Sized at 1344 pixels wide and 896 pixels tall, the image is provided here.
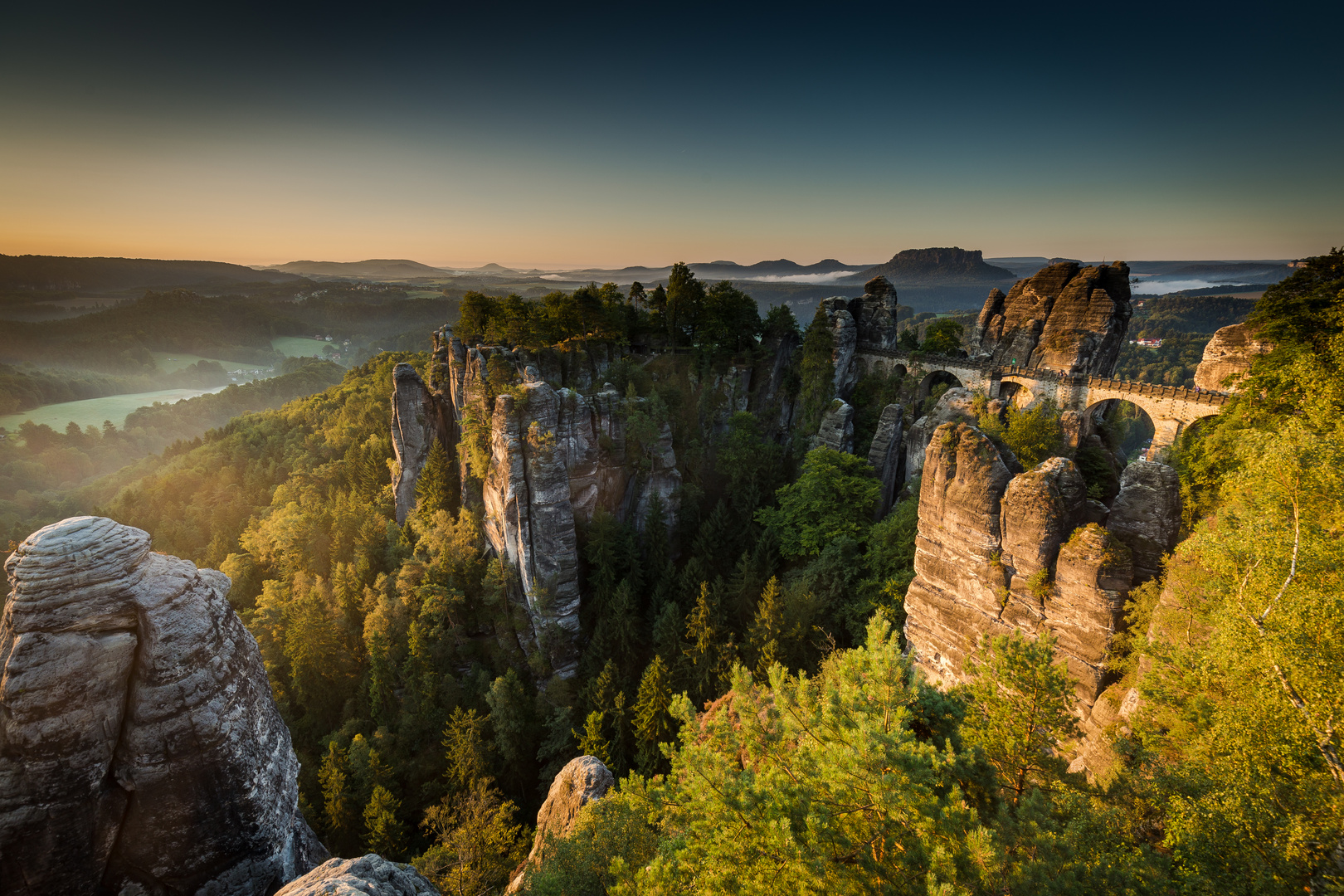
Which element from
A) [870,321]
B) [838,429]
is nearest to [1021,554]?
[838,429]

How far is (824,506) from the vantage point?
2859cm

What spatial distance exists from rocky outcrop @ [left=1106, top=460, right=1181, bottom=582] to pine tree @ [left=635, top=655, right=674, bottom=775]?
702 inches

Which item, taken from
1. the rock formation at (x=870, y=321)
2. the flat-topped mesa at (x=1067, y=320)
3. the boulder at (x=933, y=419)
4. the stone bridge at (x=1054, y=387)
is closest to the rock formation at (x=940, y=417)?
the boulder at (x=933, y=419)

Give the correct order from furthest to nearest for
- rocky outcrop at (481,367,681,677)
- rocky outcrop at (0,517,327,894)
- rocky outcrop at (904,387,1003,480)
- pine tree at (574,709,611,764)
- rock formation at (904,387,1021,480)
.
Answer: rocky outcrop at (904,387,1003,480)
rock formation at (904,387,1021,480)
rocky outcrop at (481,367,681,677)
pine tree at (574,709,611,764)
rocky outcrop at (0,517,327,894)

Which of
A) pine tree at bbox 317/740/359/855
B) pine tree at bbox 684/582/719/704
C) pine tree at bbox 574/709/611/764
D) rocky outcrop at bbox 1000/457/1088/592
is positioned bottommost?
pine tree at bbox 317/740/359/855

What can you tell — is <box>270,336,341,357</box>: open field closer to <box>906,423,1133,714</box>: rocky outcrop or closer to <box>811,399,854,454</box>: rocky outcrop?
<box>811,399,854,454</box>: rocky outcrop

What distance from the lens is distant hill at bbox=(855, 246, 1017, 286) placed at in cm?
10488

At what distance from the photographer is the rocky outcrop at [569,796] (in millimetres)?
15242

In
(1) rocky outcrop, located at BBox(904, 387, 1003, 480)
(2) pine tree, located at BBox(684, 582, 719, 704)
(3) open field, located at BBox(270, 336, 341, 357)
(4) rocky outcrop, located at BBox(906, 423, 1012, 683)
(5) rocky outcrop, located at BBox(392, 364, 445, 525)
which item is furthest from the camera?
(3) open field, located at BBox(270, 336, 341, 357)

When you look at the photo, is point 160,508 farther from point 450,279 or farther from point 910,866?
point 450,279

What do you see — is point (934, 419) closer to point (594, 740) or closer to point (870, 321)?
point (870, 321)

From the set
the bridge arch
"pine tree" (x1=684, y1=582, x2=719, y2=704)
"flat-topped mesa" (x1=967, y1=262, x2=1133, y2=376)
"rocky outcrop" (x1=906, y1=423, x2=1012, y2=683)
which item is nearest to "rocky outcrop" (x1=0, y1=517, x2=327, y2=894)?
"pine tree" (x1=684, y1=582, x2=719, y2=704)

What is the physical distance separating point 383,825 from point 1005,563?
26.3 meters

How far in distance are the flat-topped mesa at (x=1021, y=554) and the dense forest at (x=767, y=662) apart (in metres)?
1.11
